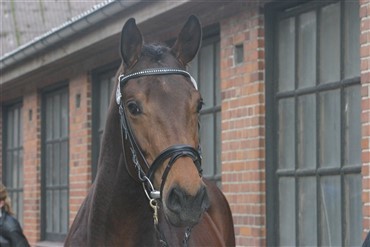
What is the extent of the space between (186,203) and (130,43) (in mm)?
982

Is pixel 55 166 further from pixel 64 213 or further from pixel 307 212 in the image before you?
pixel 307 212

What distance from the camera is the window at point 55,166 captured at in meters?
14.2

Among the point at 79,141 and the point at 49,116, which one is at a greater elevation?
the point at 49,116

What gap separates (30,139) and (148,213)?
10227 millimetres

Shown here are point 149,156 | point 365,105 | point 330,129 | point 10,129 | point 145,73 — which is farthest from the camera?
point 10,129

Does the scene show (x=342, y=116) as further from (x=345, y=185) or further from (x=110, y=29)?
(x=110, y=29)

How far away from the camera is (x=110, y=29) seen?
10.8m

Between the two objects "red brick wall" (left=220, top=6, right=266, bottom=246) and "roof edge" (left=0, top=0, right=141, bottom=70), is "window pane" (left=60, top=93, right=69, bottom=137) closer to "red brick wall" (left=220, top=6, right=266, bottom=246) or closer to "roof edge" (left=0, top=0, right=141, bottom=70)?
"roof edge" (left=0, top=0, right=141, bottom=70)

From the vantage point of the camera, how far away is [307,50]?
855cm

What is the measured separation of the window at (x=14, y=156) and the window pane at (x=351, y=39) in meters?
9.15

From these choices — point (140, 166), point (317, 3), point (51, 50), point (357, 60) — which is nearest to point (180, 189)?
point (140, 166)

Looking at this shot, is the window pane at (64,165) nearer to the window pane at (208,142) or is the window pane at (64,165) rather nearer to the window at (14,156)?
the window at (14,156)

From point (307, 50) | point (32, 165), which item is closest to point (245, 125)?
point (307, 50)

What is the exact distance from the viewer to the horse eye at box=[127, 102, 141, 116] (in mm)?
5180
